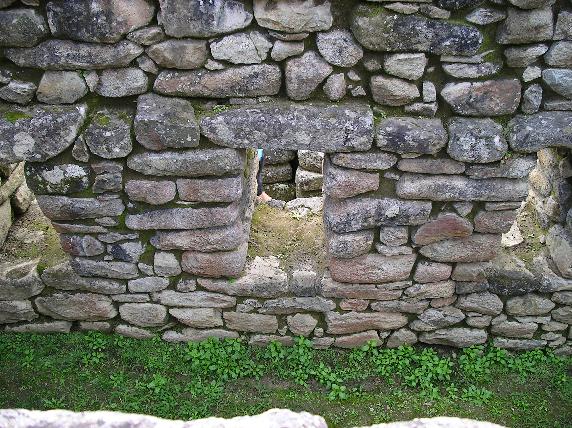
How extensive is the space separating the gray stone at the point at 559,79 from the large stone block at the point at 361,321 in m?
2.05

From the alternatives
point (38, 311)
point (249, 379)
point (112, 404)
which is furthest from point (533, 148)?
point (38, 311)

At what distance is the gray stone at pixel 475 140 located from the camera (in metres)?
3.79

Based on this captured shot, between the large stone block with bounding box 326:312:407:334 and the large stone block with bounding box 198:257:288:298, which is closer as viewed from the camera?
the large stone block with bounding box 198:257:288:298

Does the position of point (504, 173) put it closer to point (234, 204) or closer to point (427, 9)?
point (427, 9)

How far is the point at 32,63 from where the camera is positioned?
3637 mm

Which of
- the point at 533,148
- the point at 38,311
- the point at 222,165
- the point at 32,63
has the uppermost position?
the point at 32,63

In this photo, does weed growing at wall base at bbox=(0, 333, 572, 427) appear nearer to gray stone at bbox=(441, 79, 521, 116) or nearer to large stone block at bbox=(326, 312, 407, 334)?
large stone block at bbox=(326, 312, 407, 334)

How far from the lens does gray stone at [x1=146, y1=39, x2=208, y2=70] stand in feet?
11.7

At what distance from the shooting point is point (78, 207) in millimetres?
4148

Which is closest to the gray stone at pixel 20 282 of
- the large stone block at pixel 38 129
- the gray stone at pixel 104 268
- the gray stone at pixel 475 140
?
the gray stone at pixel 104 268

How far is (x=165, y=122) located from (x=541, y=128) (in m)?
2.35

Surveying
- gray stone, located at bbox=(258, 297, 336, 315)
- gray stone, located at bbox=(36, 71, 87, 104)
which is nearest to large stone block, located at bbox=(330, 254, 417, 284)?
gray stone, located at bbox=(258, 297, 336, 315)

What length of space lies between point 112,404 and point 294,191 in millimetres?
3729

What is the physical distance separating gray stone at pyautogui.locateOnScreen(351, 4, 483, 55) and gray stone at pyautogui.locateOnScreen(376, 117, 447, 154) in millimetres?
443
